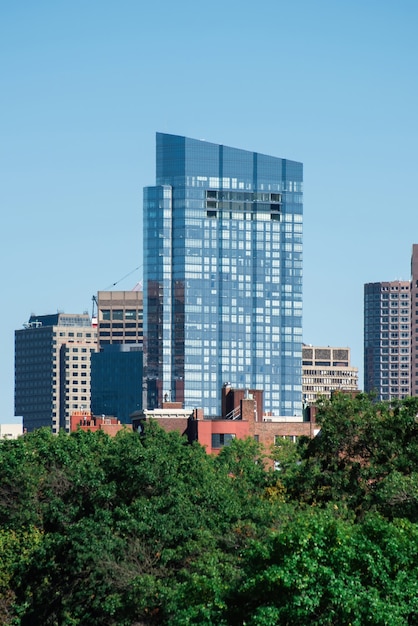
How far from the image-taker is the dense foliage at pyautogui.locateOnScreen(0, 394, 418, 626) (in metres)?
62.7

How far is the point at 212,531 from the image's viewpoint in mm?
84812

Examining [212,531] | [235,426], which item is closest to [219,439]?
[235,426]

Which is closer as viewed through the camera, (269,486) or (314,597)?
(314,597)

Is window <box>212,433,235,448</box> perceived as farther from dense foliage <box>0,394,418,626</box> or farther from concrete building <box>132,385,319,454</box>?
dense foliage <box>0,394,418,626</box>

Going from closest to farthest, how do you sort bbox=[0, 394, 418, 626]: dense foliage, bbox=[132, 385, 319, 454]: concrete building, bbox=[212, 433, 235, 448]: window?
bbox=[0, 394, 418, 626]: dense foliage → bbox=[212, 433, 235, 448]: window → bbox=[132, 385, 319, 454]: concrete building

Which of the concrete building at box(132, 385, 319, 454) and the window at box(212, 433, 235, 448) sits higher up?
the concrete building at box(132, 385, 319, 454)

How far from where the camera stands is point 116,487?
8875cm

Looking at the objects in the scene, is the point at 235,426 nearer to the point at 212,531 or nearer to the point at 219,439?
the point at 219,439

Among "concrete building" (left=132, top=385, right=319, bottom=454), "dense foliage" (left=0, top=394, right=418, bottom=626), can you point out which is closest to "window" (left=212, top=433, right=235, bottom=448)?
"concrete building" (left=132, top=385, right=319, bottom=454)

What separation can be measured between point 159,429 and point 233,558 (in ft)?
89.3

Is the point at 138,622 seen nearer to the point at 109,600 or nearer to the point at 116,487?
the point at 109,600

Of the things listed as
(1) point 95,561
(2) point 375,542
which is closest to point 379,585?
(2) point 375,542

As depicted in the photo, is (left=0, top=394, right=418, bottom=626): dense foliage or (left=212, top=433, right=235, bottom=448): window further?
Result: (left=212, top=433, right=235, bottom=448): window

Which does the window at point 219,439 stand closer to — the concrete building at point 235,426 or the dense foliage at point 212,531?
the concrete building at point 235,426
